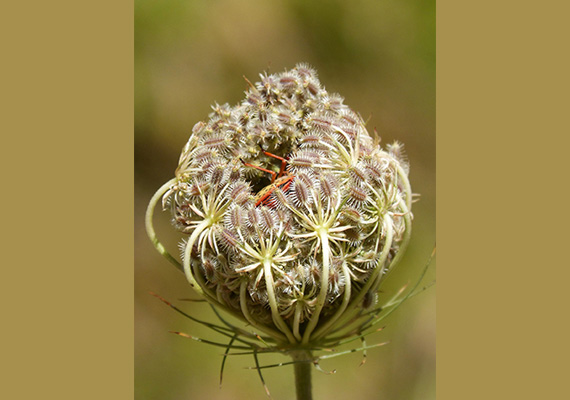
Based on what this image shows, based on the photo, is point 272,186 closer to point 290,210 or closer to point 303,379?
point 290,210

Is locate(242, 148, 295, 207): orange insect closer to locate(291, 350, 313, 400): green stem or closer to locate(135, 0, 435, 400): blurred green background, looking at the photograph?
locate(291, 350, 313, 400): green stem

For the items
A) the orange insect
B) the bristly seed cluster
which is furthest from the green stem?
the orange insect

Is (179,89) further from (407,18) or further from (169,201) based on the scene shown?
(169,201)

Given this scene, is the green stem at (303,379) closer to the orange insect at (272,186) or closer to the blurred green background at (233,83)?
the orange insect at (272,186)

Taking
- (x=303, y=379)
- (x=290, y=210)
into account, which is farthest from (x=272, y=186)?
(x=303, y=379)

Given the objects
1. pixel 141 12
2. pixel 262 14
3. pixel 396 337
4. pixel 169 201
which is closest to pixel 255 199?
pixel 169 201
